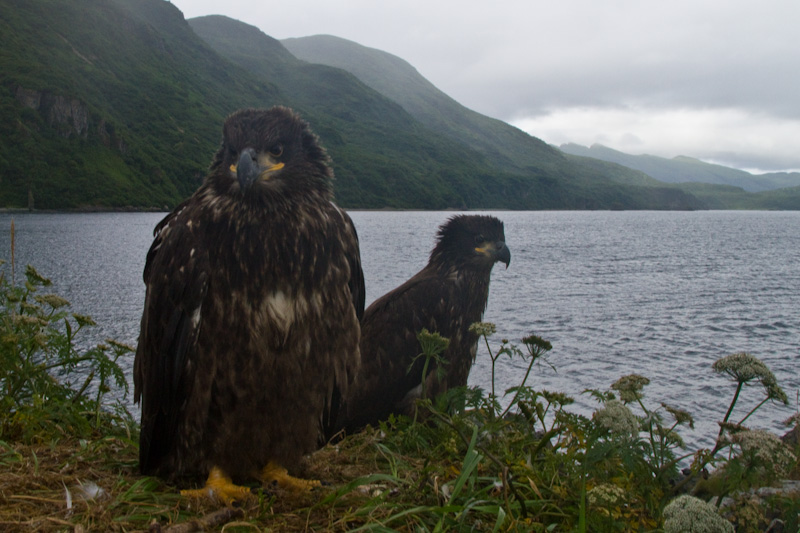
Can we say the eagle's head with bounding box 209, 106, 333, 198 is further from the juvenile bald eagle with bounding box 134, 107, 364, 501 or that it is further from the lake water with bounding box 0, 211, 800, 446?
the lake water with bounding box 0, 211, 800, 446

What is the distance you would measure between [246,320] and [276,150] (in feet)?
3.83

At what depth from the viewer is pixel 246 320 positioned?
328 cm

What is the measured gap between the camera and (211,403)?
339 cm

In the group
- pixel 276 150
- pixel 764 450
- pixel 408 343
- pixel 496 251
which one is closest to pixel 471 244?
pixel 496 251

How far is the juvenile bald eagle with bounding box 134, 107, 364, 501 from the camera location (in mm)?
3309

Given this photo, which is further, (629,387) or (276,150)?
(276,150)

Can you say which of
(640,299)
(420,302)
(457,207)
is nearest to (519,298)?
(640,299)

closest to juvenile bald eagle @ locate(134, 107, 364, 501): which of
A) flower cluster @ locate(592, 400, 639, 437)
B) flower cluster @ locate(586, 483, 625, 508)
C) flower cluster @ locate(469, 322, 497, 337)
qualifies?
flower cluster @ locate(469, 322, 497, 337)

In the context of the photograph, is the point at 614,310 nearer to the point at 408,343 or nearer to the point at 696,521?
the point at 408,343

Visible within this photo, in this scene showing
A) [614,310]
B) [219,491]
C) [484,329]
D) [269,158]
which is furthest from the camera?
[614,310]

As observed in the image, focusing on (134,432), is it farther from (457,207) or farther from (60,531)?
(457,207)

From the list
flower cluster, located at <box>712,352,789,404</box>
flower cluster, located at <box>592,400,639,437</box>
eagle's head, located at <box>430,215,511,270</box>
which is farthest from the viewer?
eagle's head, located at <box>430,215,511,270</box>

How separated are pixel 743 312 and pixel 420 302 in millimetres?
20303

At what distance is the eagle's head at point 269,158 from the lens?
3537 millimetres
